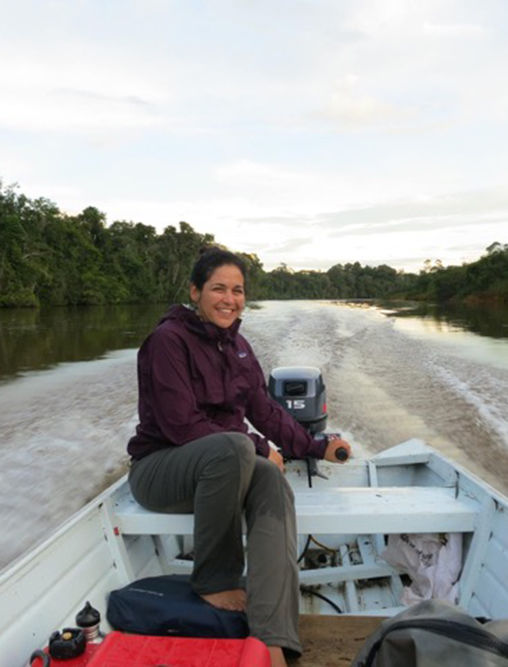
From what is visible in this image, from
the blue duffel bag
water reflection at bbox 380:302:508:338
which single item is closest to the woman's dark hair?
the blue duffel bag

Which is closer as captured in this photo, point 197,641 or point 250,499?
point 197,641

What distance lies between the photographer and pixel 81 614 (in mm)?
1596

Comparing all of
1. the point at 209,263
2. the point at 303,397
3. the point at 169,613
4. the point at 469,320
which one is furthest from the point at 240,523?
the point at 469,320

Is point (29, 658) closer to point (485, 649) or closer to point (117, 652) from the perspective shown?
point (117, 652)

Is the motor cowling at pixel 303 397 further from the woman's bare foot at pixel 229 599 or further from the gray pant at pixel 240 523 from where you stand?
the woman's bare foot at pixel 229 599

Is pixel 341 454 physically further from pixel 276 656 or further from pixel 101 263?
pixel 101 263

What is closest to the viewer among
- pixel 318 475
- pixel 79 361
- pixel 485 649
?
pixel 485 649

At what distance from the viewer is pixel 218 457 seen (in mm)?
1714

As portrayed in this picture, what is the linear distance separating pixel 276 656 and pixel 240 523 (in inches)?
15.5

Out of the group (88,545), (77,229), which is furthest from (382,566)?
(77,229)

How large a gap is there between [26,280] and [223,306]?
39.1 meters

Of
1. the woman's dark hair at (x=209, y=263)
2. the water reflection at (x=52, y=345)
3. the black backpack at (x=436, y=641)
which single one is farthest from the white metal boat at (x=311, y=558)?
the water reflection at (x=52, y=345)

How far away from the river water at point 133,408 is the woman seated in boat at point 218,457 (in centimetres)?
193

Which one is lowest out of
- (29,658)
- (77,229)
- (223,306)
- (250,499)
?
(29,658)
